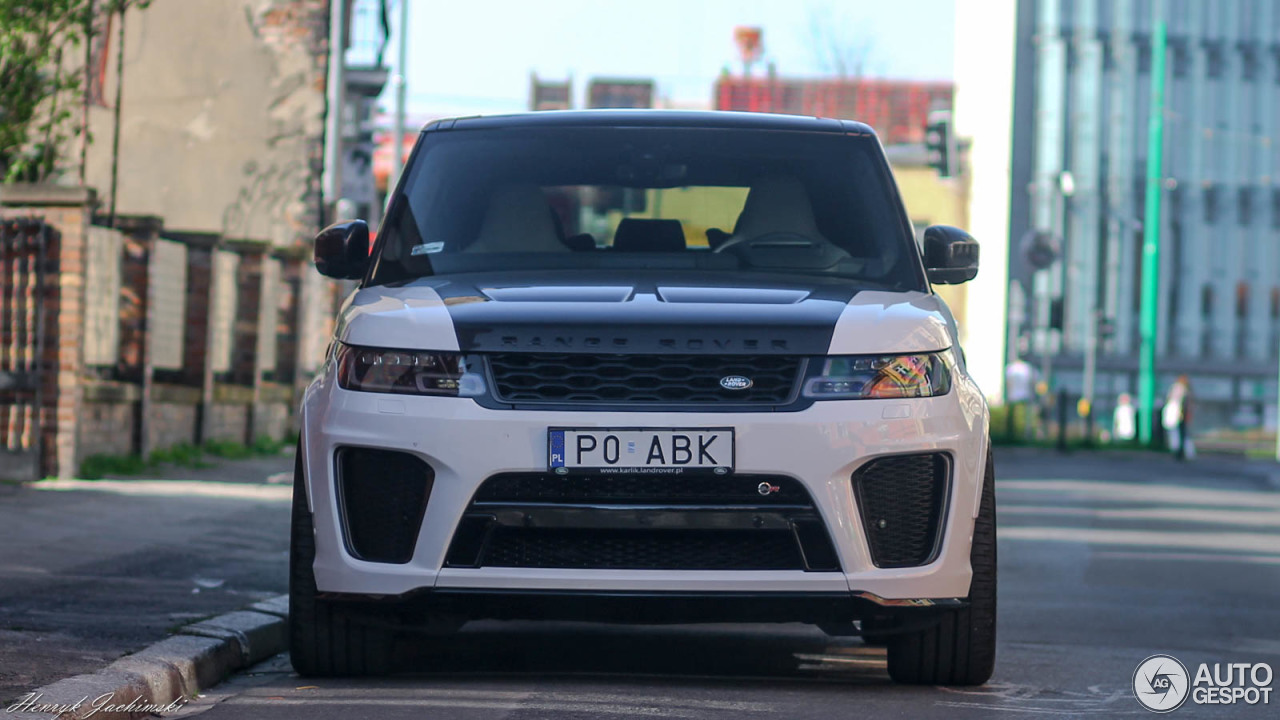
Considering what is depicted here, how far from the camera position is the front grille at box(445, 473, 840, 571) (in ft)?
18.4

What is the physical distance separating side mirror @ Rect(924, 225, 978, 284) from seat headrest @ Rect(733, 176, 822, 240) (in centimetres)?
43

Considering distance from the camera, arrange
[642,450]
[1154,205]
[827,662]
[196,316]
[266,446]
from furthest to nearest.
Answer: [1154,205] → [266,446] → [196,316] → [827,662] → [642,450]

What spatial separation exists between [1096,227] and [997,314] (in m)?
3.77

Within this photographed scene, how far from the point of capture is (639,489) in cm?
561

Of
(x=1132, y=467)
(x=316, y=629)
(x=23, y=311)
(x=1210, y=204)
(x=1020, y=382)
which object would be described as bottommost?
(x=1132, y=467)

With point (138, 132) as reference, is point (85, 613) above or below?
below

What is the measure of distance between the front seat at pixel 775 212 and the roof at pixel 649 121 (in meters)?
0.28

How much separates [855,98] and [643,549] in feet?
217

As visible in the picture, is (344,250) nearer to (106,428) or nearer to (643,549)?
(643,549)

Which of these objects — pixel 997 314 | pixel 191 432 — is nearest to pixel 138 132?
pixel 191 432

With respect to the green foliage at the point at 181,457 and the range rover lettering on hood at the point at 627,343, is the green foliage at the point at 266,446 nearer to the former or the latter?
the green foliage at the point at 181,457

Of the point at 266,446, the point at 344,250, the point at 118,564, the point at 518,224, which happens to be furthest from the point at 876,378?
the point at 266,446

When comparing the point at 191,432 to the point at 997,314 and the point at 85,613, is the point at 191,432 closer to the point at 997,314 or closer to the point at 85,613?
the point at 85,613

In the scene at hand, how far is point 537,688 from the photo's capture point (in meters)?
6.06
